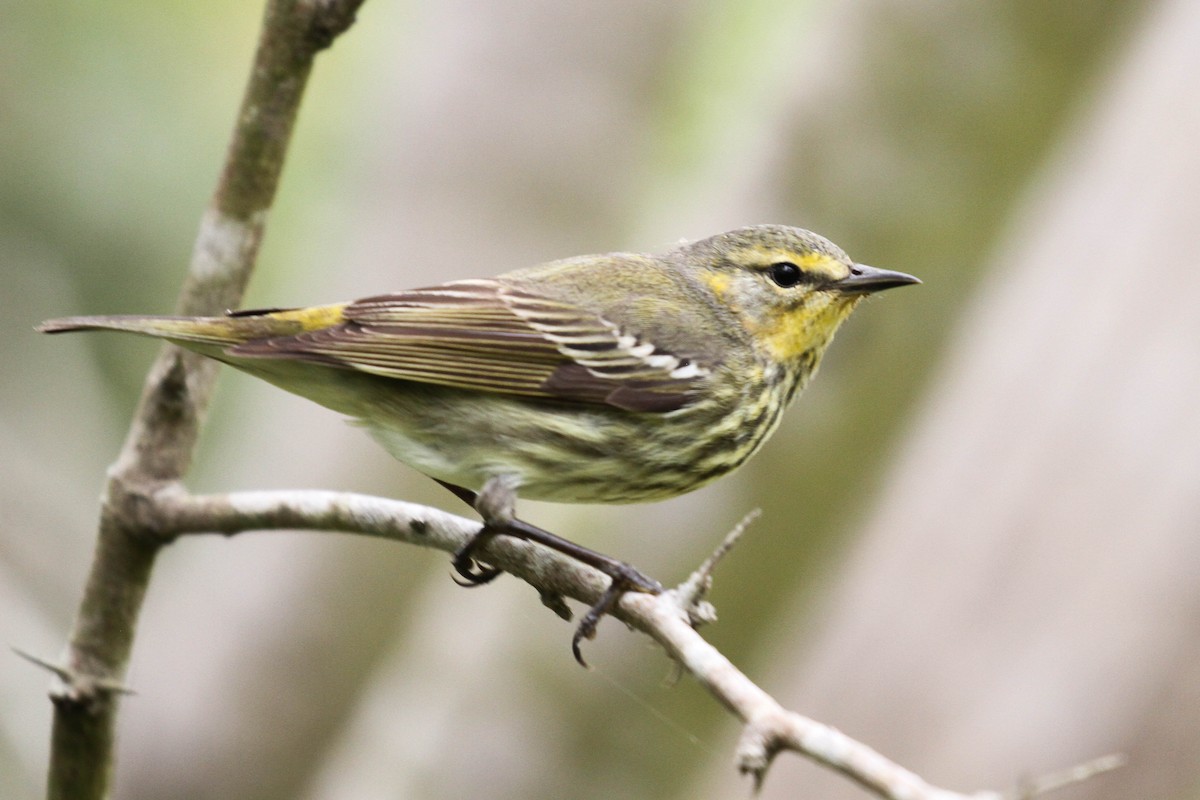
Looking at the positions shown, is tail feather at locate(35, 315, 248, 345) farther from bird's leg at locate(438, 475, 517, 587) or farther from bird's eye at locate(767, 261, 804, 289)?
bird's eye at locate(767, 261, 804, 289)

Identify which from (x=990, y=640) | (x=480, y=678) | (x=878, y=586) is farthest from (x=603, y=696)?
(x=990, y=640)

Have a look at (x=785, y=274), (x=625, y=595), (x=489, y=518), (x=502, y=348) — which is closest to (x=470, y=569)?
(x=489, y=518)

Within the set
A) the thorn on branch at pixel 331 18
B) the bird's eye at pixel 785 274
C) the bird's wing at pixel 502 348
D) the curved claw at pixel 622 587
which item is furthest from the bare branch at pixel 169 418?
the bird's eye at pixel 785 274

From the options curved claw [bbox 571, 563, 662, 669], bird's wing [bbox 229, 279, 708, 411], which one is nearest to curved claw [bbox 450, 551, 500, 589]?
curved claw [bbox 571, 563, 662, 669]

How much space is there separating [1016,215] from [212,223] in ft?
8.08

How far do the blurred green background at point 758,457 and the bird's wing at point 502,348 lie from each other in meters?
0.86

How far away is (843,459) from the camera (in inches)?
164

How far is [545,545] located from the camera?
2969 mm

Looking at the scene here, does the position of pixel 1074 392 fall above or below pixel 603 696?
above

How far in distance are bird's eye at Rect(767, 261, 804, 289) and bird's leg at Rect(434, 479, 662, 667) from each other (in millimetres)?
1084

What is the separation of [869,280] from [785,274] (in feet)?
0.97

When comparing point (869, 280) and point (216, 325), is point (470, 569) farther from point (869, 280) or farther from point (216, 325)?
point (869, 280)

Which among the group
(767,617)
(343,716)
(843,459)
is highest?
(843,459)

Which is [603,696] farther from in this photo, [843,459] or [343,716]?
[343,716]
